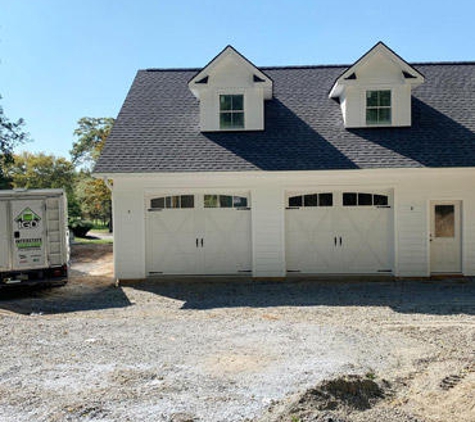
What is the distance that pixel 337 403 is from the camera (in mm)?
4109

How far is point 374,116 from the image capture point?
12664 millimetres

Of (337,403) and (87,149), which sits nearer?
(337,403)

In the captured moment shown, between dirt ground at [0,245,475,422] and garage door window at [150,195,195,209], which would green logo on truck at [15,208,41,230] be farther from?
garage door window at [150,195,195,209]

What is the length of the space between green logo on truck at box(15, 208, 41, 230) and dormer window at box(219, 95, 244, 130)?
232 inches

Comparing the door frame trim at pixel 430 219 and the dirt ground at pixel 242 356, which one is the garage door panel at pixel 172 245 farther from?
the door frame trim at pixel 430 219

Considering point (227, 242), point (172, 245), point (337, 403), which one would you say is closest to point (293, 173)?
point (227, 242)

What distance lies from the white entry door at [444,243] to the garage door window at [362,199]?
57.6 inches

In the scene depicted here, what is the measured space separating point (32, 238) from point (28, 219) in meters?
0.50

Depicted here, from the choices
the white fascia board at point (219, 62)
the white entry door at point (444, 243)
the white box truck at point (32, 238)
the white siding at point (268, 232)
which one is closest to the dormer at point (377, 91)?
the white fascia board at point (219, 62)

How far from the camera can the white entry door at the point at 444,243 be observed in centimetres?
1173

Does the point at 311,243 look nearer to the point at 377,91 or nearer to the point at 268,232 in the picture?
the point at 268,232

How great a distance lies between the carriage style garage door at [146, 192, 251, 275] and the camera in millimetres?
11703

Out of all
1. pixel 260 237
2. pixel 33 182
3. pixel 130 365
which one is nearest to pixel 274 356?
pixel 130 365

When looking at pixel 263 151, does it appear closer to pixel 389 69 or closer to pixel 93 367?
pixel 389 69
